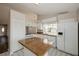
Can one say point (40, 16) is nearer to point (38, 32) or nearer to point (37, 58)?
point (38, 32)

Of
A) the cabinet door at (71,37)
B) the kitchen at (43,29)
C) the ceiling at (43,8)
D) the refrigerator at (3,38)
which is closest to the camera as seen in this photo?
the ceiling at (43,8)

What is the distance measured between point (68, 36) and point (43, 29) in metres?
1.31

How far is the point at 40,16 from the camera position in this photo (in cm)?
176

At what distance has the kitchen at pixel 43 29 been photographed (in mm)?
1765

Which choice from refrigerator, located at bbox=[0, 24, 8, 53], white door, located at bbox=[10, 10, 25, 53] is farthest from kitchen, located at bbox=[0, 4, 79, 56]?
refrigerator, located at bbox=[0, 24, 8, 53]

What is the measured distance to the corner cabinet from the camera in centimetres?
233

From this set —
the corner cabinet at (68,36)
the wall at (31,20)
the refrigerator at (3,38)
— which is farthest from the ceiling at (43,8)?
the refrigerator at (3,38)

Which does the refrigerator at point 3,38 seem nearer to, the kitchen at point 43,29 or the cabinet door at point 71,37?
the kitchen at point 43,29

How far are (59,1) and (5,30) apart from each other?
2.07m

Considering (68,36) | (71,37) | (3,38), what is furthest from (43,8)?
(3,38)

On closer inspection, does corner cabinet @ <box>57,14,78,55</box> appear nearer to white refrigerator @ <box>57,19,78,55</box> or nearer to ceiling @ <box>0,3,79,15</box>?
white refrigerator @ <box>57,19,78,55</box>

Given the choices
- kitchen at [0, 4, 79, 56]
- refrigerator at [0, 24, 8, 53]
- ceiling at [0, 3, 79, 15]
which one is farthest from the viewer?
refrigerator at [0, 24, 8, 53]

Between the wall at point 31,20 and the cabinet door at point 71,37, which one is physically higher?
the wall at point 31,20

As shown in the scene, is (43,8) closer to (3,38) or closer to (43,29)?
(43,29)
